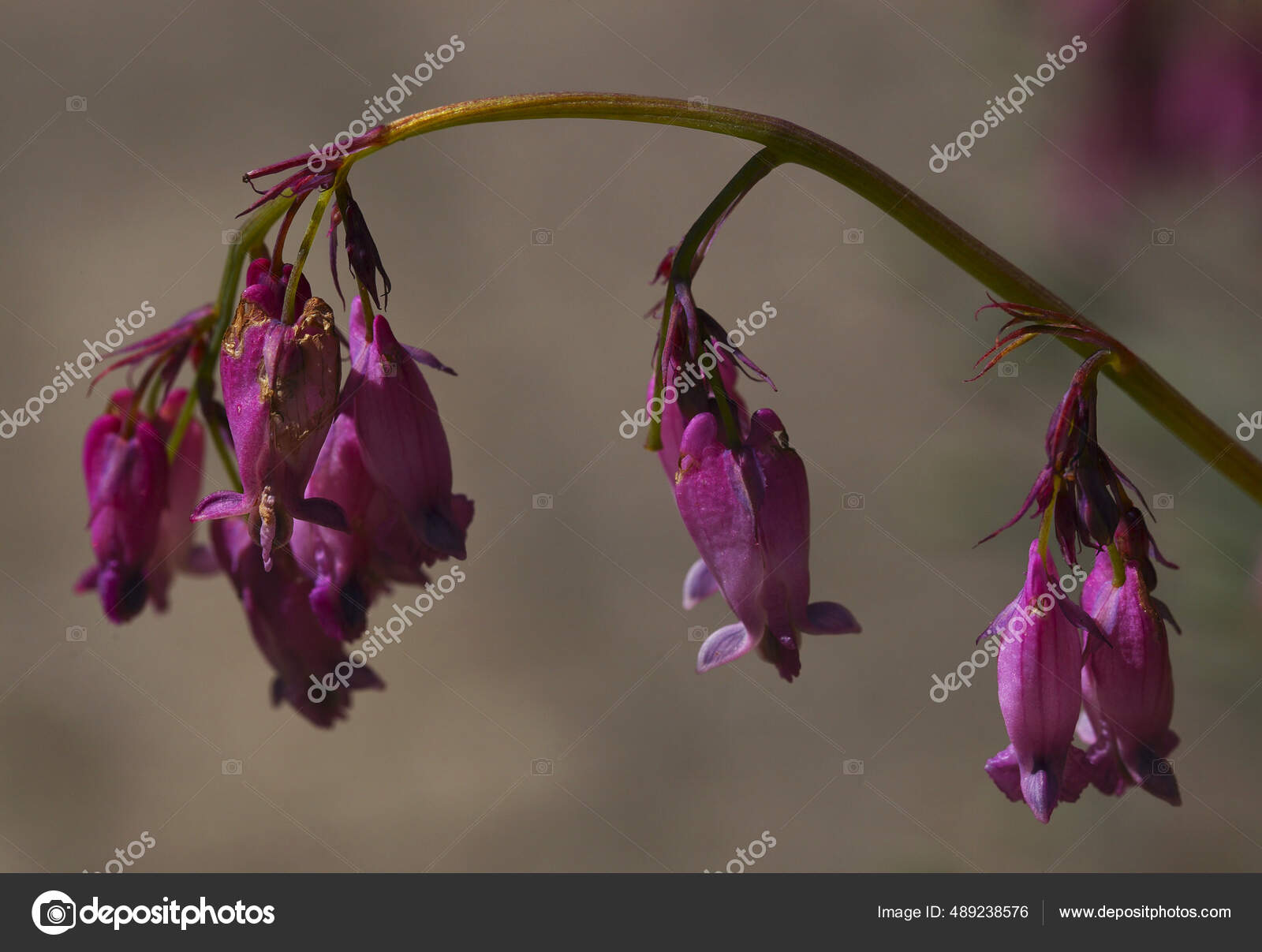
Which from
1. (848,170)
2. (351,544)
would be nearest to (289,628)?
(351,544)

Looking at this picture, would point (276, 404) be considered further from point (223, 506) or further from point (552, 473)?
point (552, 473)

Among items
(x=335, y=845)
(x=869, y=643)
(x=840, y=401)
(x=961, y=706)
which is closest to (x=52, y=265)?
(x=335, y=845)

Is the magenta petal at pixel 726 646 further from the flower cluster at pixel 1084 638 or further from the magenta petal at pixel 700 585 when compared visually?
the flower cluster at pixel 1084 638

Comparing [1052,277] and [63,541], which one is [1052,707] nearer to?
[1052,277]

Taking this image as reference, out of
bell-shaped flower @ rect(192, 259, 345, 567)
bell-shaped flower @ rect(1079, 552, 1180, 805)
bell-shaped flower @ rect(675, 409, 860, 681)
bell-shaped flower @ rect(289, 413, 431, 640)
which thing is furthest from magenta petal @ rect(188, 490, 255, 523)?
bell-shaped flower @ rect(1079, 552, 1180, 805)

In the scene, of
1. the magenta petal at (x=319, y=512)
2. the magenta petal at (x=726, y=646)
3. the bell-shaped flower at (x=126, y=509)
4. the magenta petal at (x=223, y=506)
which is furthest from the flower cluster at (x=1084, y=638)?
the bell-shaped flower at (x=126, y=509)
